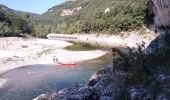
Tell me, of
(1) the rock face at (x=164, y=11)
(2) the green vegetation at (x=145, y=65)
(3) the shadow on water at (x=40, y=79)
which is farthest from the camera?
(3) the shadow on water at (x=40, y=79)

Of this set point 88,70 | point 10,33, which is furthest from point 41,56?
point 10,33

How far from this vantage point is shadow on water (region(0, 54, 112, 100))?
114 feet

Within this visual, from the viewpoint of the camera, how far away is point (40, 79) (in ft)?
144

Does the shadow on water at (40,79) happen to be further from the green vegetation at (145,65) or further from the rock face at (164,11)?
the green vegetation at (145,65)

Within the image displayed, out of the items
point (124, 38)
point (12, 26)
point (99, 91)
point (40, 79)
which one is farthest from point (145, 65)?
point (12, 26)

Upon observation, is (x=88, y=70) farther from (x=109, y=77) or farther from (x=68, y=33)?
(x=68, y=33)

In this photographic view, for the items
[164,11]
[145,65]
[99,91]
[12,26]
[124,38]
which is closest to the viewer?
[99,91]

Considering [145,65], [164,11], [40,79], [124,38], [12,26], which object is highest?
[164,11]

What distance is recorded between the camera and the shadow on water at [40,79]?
114 ft

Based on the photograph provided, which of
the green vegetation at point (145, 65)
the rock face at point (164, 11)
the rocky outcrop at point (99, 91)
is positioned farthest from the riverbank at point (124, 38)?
the rocky outcrop at point (99, 91)

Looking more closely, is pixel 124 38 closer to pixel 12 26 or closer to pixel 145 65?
pixel 12 26

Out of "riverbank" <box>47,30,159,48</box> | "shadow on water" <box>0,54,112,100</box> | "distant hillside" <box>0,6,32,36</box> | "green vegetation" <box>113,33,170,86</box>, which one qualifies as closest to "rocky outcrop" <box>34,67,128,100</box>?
"green vegetation" <box>113,33,170,86</box>

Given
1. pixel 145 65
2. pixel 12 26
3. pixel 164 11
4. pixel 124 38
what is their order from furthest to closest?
1. pixel 12 26
2. pixel 124 38
3. pixel 164 11
4. pixel 145 65

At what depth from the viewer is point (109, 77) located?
17359mm
